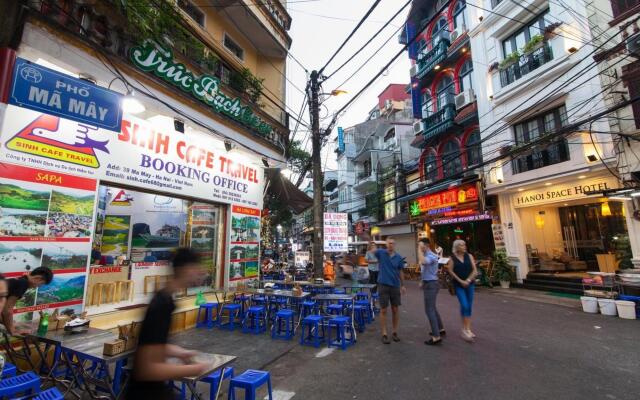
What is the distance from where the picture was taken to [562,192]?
11.6 metres

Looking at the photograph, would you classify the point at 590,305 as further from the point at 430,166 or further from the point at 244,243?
the point at 430,166

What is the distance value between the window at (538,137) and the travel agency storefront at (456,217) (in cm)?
210

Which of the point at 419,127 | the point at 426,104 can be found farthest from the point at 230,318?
the point at 426,104

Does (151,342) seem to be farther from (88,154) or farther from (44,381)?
(88,154)

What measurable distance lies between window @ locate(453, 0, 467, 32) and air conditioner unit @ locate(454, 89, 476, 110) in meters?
3.60

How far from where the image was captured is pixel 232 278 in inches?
352

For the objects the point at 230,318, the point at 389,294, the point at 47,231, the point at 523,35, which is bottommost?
the point at 230,318

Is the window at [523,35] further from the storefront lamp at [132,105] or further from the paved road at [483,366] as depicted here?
the storefront lamp at [132,105]

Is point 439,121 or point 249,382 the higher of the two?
point 439,121

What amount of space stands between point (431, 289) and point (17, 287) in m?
6.37

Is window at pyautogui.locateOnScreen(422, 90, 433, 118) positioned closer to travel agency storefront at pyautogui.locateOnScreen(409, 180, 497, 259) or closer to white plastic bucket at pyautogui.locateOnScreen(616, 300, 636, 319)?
travel agency storefront at pyautogui.locateOnScreen(409, 180, 497, 259)

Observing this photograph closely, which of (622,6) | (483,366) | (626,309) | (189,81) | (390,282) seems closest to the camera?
(483,366)

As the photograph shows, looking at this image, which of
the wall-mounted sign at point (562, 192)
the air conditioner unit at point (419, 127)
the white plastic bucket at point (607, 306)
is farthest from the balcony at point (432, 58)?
the white plastic bucket at point (607, 306)

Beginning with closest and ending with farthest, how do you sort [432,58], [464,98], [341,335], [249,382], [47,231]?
[249,382]
[47,231]
[341,335]
[464,98]
[432,58]
